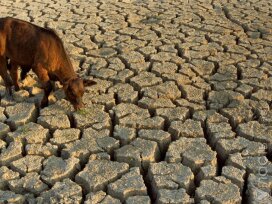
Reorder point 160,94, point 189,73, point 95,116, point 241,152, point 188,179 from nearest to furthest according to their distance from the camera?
point 188,179
point 241,152
point 95,116
point 160,94
point 189,73

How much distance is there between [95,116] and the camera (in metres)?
4.02

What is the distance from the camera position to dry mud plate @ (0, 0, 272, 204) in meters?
3.11

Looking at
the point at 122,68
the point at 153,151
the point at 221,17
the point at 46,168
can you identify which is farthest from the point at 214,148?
the point at 221,17

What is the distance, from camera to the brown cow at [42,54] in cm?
392

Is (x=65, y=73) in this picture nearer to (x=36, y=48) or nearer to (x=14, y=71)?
(x=36, y=48)

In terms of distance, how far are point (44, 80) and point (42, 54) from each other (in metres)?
0.25

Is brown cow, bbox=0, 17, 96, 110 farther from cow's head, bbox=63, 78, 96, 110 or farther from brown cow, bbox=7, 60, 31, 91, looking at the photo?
brown cow, bbox=7, 60, 31, 91

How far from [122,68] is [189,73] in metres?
0.82

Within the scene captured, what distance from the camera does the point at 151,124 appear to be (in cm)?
387

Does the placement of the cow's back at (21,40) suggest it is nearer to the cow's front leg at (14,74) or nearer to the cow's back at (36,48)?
the cow's back at (36,48)

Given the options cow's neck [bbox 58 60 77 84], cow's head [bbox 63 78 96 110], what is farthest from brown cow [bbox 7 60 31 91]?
cow's head [bbox 63 78 96 110]

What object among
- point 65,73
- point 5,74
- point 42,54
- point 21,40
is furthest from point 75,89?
point 5,74

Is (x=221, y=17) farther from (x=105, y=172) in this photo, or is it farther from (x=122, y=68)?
(x=105, y=172)

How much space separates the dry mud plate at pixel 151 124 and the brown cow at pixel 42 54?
31 cm
